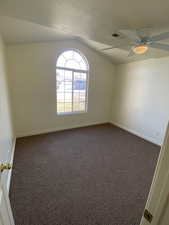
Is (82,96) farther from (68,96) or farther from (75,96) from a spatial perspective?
(68,96)

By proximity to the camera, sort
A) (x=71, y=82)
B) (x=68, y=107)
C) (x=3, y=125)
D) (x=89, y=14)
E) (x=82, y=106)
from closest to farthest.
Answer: (x=89, y=14) → (x=3, y=125) → (x=71, y=82) → (x=68, y=107) → (x=82, y=106)

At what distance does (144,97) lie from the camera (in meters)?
3.65

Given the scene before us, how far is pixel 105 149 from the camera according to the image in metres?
3.01

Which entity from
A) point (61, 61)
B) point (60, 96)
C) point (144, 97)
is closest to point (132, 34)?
point (144, 97)

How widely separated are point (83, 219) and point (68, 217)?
0.62ft

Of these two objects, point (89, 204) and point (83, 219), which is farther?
point (89, 204)

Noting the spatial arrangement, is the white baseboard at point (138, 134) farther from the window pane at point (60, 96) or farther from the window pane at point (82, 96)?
the window pane at point (60, 96)

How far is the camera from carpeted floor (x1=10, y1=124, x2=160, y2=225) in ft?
4.82

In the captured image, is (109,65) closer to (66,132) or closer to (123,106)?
(123,106)

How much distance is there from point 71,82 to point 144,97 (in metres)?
2.50

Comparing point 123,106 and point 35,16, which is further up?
point 35,16

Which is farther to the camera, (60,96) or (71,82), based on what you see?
Answer: (71,82)

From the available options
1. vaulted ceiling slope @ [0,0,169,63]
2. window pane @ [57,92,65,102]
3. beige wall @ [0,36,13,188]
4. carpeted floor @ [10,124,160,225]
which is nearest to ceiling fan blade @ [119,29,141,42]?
vaulted ceiling slope @ [0,0,169,63]

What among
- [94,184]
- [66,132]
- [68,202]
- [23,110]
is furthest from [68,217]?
[23,110]
